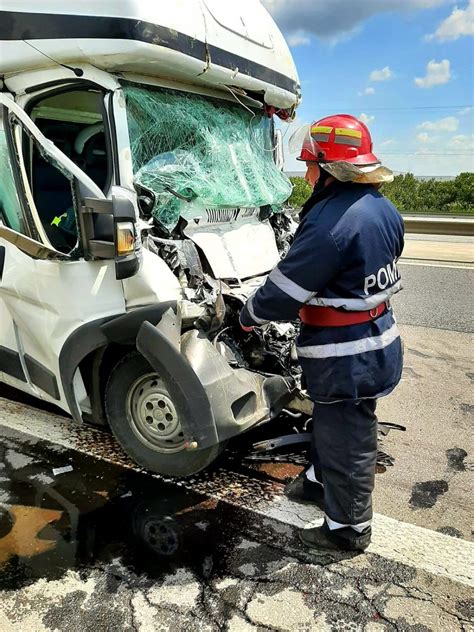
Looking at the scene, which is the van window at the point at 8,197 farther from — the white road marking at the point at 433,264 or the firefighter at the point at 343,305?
the white road marking at the point at 433,264

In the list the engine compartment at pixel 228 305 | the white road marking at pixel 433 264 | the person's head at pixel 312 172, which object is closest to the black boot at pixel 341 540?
the engine compartment at pixel 228 305

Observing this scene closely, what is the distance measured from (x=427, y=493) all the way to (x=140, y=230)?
2.10 m

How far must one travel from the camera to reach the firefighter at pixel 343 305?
252 centimetres

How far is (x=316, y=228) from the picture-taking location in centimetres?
250

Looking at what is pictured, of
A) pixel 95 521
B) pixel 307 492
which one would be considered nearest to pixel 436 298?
pixel 307 492

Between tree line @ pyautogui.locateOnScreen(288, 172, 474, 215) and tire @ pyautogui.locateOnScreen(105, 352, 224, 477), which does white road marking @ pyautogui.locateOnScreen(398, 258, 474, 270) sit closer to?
tire @ pyautogui.locateOnScreen(105, 352, 224, 477)

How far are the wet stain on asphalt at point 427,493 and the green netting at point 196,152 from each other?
6.63 ft

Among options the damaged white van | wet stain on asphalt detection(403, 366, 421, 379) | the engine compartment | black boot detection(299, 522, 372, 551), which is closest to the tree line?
wet stain on asphalt detection(403, 366, 421, 379)

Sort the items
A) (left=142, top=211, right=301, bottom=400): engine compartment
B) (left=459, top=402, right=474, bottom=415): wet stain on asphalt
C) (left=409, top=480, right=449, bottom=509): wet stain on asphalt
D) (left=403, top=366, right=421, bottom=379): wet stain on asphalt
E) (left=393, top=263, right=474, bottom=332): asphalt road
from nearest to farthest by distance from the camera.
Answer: (left=409, top=480, right=449, bottom=509): wet stain on asphalt → (left=142, top=211, right=301, bottom=400): engine compartment → (left=459, top=402, right=474, bottom=415): wet stain on asphalt → (left=403, top=366, right=421, bottom=379): wet stain on asphalt → (left=393, top=263, right=474, bottom=332): asphalt road

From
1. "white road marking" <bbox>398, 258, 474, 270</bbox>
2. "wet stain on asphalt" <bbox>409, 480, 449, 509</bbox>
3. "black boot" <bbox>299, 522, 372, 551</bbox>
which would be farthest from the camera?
"white road marking" <bbox>398, 258, 474, 270</bbox>

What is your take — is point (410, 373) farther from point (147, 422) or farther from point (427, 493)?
point (147, 422)

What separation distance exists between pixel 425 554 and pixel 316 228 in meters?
1.55

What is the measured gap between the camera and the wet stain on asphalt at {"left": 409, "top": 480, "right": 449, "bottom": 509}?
122 inches

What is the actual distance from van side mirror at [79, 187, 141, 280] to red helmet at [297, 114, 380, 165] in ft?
3.10
